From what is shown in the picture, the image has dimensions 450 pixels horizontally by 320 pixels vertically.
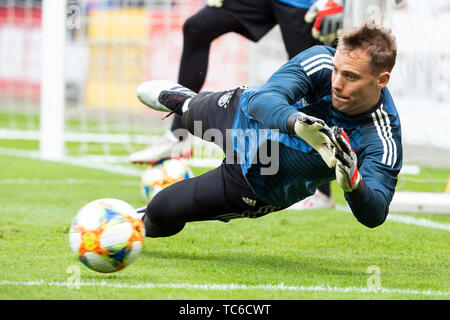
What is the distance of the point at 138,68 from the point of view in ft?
42.8

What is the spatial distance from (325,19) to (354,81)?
95.9 inches

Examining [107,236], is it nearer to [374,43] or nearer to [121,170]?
[374,43]

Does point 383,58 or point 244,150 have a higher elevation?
point 383,58

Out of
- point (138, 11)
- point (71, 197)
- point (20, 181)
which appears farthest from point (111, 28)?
point (71, 197)

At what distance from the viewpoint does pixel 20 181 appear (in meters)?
7.30

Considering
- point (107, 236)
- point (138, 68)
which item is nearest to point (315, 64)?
point (107, 236)

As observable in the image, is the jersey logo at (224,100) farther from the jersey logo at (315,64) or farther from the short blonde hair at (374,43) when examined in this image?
the short blonde hair at (374,43)

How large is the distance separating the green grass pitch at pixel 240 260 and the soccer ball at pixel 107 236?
0.08 m

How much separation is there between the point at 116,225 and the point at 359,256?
1410mm

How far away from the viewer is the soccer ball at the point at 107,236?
351cm

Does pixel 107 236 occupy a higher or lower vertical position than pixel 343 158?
lower

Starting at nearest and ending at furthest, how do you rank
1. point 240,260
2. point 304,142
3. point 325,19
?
point 304,142 → point 240,260 → point 325,19

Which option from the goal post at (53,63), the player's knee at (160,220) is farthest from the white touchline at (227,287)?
the goal post at (53,63)
